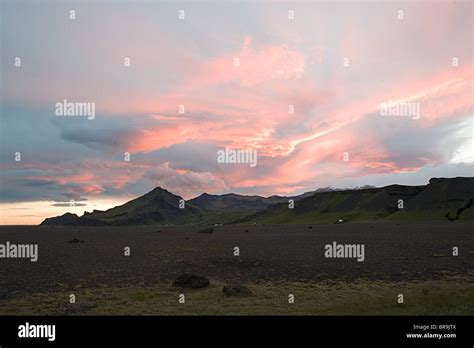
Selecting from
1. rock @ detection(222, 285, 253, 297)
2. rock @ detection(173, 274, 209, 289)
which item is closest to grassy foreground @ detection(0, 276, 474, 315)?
rock @ detection(222, 285, 253, 297)

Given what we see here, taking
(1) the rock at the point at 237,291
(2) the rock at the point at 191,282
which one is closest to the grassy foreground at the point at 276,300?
(1) the rock at the point at 237,291

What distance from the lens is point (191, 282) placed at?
28125mm

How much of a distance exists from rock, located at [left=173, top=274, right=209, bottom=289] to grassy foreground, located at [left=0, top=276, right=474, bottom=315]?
63 centimetres

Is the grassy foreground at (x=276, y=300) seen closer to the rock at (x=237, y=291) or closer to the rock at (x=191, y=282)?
the rock at (x=237, y=291)

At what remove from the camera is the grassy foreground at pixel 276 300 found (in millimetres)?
20125

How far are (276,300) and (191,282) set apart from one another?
794 centimetres

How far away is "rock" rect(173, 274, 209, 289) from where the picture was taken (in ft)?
91.5

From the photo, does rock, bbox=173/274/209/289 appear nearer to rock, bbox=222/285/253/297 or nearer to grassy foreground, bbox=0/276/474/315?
grassy foreground, bbox=0/276/474/315

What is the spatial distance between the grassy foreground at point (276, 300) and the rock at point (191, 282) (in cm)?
63

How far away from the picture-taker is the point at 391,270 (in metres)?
34.7

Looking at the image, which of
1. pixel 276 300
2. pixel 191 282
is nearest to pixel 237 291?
pixel 276 300
